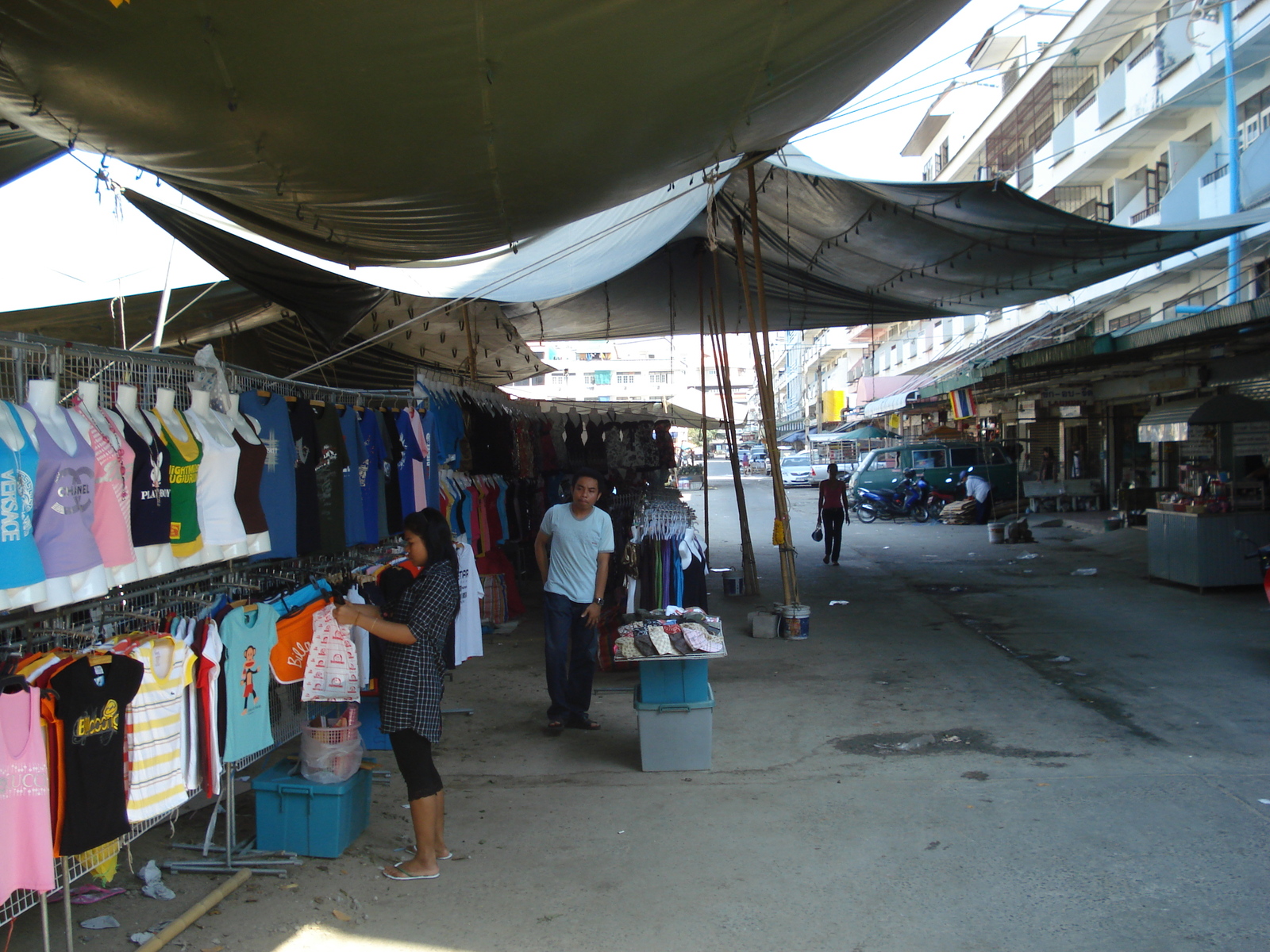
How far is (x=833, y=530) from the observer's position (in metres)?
13.8

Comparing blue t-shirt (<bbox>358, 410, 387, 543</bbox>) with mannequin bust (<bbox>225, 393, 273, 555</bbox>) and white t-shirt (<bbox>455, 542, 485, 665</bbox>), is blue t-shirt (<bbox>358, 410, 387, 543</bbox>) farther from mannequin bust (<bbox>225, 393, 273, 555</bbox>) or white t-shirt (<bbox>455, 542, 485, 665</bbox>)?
mannequin bust (<bbox>225, 393, 273, 555</bbox>)

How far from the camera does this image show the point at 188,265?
6.97m

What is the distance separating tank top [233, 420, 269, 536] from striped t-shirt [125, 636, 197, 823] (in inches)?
27.7

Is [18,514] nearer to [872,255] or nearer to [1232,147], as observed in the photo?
[872,255]

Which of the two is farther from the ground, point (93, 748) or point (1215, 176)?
point (1215, 176)

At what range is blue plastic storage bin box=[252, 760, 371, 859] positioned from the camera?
389 centimetres

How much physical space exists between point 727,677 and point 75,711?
5.16 meters

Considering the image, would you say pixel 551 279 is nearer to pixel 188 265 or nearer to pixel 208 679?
pixel 188 265

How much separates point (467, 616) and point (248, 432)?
2.18m

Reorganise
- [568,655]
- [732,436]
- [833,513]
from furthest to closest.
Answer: [833,513], [732,436], [568,655]

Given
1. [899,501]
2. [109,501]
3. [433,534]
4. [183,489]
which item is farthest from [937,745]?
[899,501]

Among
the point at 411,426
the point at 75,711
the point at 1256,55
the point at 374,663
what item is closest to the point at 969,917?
the point at 374,663

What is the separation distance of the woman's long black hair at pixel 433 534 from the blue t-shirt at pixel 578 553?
1.80 metres

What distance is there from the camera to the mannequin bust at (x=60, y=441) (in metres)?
2.83
